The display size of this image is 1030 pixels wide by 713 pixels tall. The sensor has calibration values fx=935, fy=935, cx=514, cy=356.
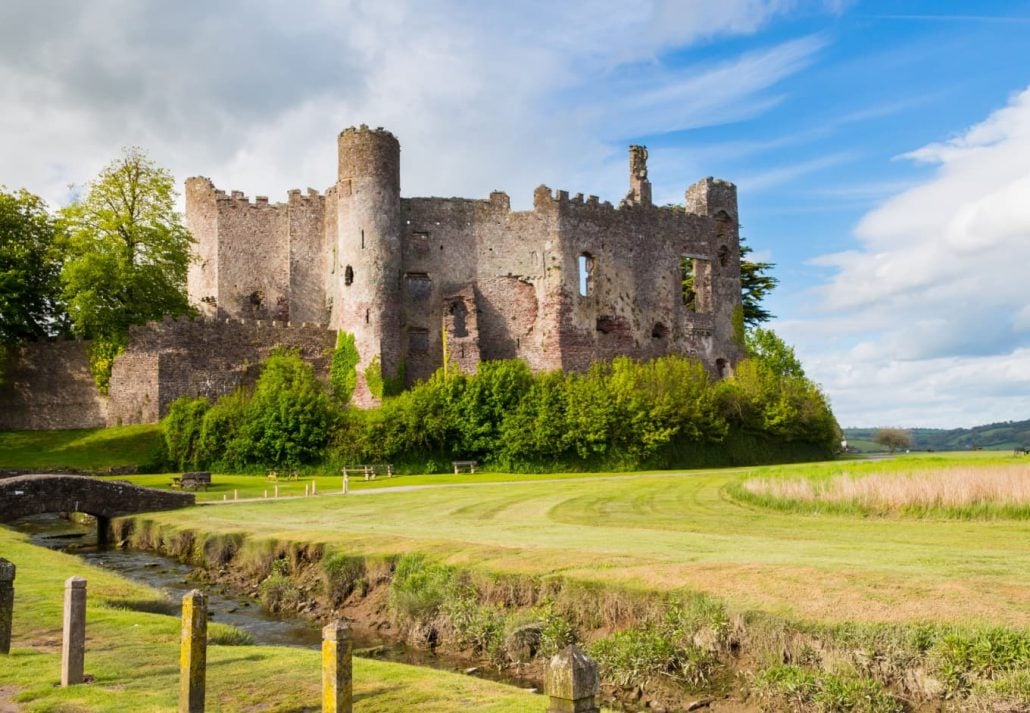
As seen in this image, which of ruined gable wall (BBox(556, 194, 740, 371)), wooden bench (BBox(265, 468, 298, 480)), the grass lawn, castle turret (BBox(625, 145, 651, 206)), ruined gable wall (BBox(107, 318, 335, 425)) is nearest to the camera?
wooden bench (BBox(265, 468, 298, 480))

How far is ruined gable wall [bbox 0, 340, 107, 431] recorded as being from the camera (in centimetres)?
4697

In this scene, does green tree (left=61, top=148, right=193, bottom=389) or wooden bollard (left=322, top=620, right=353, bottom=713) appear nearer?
wooden bollard (left=322, top=620, right=353, bottom=713)

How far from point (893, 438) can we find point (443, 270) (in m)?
67.7

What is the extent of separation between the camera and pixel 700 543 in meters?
15.7

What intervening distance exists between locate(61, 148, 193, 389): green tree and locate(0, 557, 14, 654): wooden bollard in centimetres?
3916

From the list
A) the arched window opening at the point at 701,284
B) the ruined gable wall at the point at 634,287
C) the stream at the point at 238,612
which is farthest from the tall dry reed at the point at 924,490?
the arched window opening at the point at 701,284

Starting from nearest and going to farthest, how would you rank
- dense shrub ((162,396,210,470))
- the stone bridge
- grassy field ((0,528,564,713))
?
1. grassy field ((0,528,564,713))
2. the stone bridge
3. dense shrub ((162,396,210,470))

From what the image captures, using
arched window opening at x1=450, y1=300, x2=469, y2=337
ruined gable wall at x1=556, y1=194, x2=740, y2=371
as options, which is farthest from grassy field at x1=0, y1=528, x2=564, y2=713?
ruined gable wall at x1=556, y1=194, x2=740, y2=371

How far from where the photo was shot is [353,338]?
1902 inches

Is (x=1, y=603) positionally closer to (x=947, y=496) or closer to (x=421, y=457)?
(x=947, y=496)

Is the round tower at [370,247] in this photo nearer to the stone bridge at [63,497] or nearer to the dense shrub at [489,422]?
the dense shrub at [489,422]

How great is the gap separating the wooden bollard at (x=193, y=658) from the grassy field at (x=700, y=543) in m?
6.13

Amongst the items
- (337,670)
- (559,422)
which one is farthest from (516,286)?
(337,670)

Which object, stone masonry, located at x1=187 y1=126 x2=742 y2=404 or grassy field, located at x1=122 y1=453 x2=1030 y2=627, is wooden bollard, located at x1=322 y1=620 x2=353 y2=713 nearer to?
grassy field, located at x1=122 y1=453 x2=1030 y2=627
